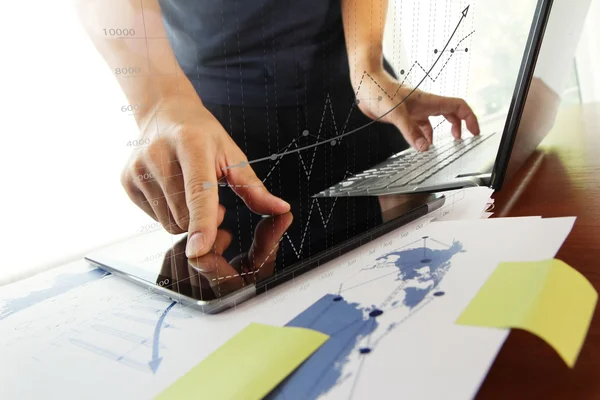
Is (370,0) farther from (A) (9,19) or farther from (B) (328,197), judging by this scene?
(A) (9,19)

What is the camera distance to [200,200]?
366 millimetres

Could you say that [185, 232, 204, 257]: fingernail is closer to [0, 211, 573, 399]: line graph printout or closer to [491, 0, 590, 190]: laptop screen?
Result: [0, 211, 573, 399]: line graph printout

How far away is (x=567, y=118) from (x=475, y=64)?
621mm

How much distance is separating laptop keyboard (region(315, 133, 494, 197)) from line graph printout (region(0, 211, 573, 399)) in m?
0.07

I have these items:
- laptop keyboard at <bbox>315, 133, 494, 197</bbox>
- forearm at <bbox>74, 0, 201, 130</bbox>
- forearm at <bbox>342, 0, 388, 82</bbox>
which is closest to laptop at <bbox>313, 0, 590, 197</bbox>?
laptop keyboard at <bbox>315, 133, 494, 197</bbox>

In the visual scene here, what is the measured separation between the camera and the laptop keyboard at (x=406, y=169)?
0.51 metres

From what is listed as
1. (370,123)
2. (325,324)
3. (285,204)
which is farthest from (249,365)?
(370,123)

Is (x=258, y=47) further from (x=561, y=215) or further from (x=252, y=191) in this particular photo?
(x=561, y=215)

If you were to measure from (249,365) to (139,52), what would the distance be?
0.71 ft

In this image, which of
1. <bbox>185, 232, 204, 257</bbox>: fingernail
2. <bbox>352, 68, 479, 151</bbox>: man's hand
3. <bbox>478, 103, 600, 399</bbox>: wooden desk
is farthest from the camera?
<bbox>352, 68, 479, 151</bbox>: man's hand

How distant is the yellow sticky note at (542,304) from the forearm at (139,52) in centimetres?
25

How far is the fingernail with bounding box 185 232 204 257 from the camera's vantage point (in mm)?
374

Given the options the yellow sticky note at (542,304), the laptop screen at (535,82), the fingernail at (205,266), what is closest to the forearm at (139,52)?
the fingernail at (205,266)

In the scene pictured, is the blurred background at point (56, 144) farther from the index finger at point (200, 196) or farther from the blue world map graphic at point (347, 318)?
the blue world map graphic at point (347, 318)
